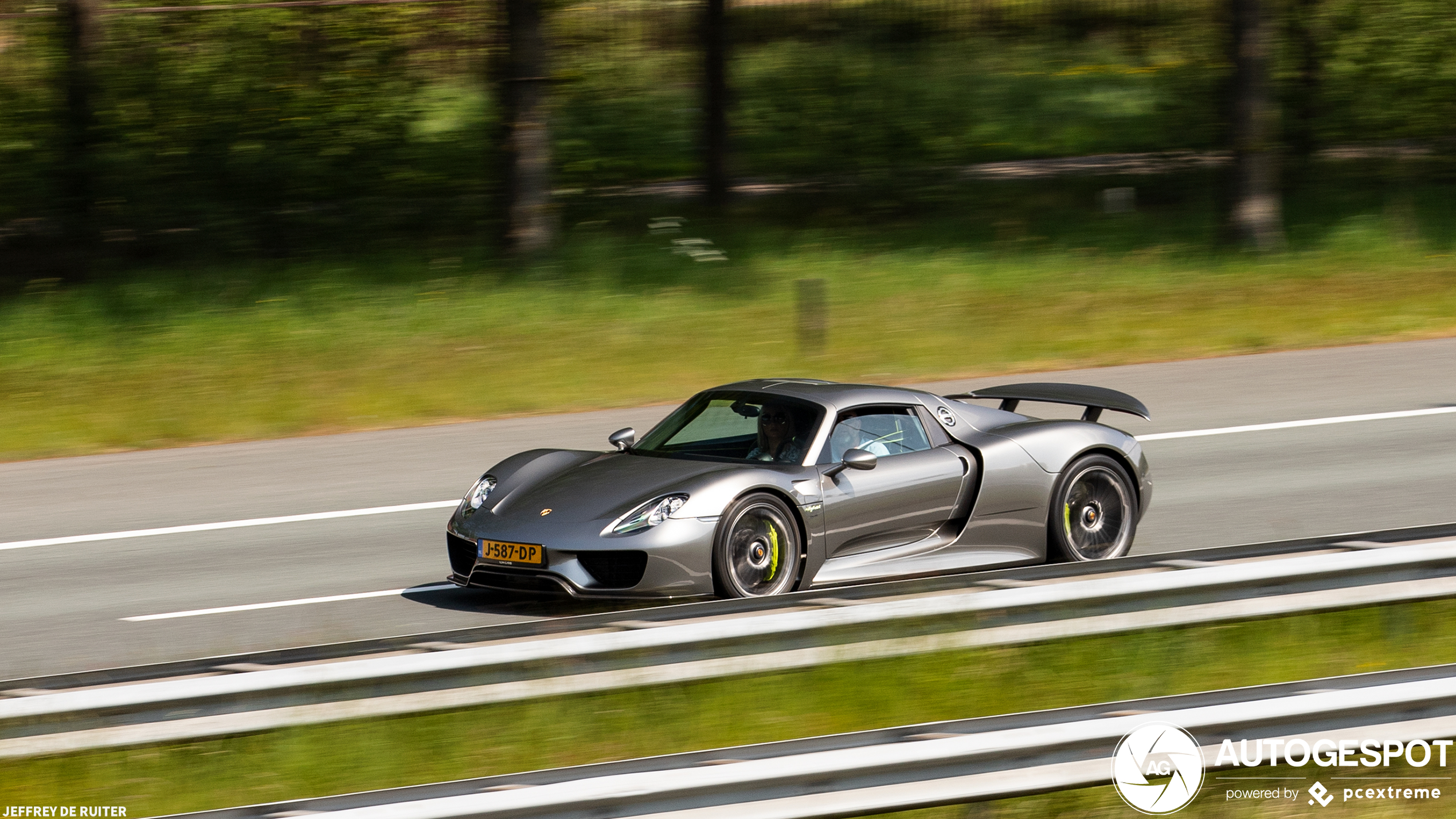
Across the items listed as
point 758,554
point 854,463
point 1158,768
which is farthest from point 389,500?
point 1158,768

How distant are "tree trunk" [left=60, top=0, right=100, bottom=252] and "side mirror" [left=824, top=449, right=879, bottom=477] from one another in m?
17.0

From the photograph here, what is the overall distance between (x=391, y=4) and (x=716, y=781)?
22.7 metres

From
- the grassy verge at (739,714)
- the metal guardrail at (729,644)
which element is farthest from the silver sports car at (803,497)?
the grassy verge at (739,714)

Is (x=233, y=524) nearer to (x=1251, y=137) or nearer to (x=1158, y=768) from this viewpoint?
(x=1158, y=768)

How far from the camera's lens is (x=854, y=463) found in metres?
8.62

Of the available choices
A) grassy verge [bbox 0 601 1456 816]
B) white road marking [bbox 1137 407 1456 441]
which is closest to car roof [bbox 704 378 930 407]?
grassy verge [bbox 0 601 1456 816]

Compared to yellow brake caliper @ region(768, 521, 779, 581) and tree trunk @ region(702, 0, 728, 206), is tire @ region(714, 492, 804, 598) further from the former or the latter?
tree trunk @ region(702, 0, 728, 206)

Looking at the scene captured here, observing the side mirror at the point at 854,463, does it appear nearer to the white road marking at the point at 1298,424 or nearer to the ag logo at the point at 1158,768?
the ag logo at the point at 1158,768

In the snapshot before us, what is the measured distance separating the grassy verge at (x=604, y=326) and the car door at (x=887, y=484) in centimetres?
681

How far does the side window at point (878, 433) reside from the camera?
8.93 meters

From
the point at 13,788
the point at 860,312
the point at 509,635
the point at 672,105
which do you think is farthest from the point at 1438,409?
Result: the point at 672,105

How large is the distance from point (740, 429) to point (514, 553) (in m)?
1.57

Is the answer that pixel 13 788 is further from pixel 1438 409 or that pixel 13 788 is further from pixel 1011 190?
pixel 1011 190

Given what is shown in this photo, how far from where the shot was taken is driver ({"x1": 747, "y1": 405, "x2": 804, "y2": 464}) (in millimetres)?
8789
